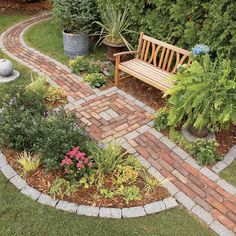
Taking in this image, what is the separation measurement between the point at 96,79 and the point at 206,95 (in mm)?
2672

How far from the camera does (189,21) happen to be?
207 inches

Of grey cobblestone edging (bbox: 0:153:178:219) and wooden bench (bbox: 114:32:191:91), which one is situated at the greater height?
wooden bench (bbox: 114:32:191:91)

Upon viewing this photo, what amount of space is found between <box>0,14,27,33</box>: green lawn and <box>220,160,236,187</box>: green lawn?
7.69m

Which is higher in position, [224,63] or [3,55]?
[224,63]

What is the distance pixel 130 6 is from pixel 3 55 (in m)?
3.44


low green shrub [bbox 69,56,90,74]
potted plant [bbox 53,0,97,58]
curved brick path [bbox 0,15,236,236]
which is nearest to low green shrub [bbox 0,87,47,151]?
curved brick path [bbox 0,15,236,236]

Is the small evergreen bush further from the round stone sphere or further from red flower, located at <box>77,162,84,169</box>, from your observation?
red flower, located at <box>77,162,84,169</box>

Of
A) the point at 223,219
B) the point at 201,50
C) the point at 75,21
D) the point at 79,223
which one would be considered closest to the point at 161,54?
the point at 201,50

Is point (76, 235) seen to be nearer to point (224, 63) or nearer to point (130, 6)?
point (224, 63)

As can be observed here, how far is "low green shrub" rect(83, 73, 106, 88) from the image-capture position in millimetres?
6199

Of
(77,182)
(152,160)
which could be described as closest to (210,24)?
(152,160)

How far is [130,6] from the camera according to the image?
6.37 metres

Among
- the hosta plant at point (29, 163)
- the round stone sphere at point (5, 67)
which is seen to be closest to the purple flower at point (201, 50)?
the hosta plant at point (29, 163)

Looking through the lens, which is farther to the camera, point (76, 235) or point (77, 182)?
point (77, 182)
